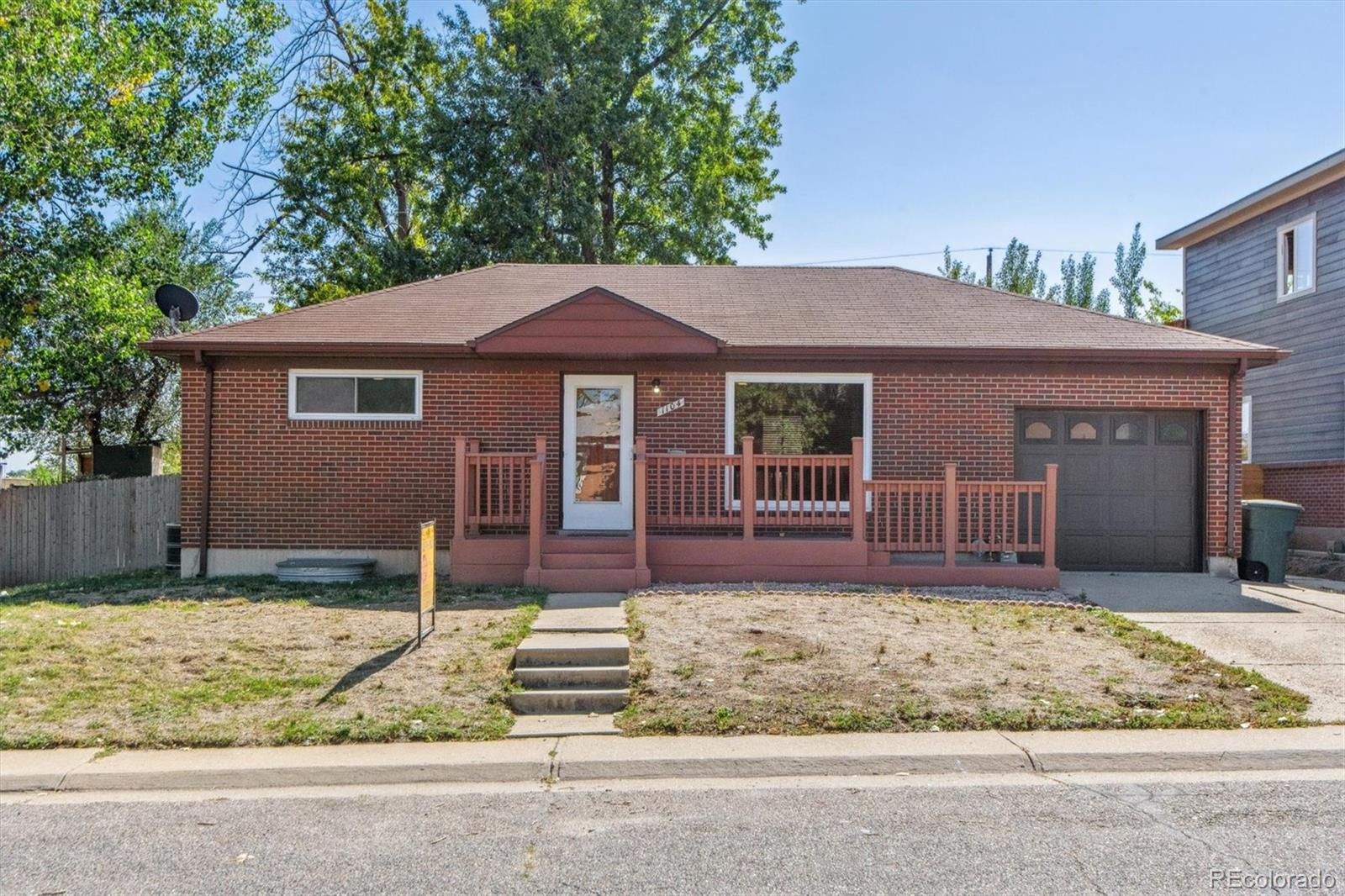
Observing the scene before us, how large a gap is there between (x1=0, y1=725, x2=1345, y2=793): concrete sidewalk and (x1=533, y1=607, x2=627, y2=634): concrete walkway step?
1.89 meters

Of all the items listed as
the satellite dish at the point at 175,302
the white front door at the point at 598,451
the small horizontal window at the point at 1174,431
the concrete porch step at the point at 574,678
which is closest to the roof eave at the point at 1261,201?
the small horizontal window at the point at 1174,431

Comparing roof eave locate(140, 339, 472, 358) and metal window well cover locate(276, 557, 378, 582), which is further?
roof eave locate(140, 339, 472, 358)

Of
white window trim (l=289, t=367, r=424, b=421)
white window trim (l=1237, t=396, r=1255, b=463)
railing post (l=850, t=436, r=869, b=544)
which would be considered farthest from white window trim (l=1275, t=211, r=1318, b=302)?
white window trim (l=289, t=367, r=424, b=421)

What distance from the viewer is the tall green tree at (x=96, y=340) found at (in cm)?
1506

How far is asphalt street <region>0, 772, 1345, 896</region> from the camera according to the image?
3826 millimetres

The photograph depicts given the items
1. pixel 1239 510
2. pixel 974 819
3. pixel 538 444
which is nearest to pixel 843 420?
pixel 538 444

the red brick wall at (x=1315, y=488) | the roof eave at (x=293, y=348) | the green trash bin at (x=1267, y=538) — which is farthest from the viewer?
the red brick wall at (x=1315, y=488)

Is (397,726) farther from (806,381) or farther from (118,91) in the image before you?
(118,91)

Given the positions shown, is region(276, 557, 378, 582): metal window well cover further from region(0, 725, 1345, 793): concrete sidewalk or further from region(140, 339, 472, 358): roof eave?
region(0, 725, 1345, 793): concrete sidewalk

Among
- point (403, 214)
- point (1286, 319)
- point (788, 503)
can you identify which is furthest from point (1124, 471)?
point (403, 214)

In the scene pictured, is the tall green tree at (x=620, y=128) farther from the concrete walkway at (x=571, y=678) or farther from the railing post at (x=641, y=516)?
the concrete walkway at (x=571, y=678)

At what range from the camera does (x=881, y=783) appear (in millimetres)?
5070

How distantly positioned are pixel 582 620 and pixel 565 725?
77.7 inches

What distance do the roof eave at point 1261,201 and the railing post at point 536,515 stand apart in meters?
13.9
